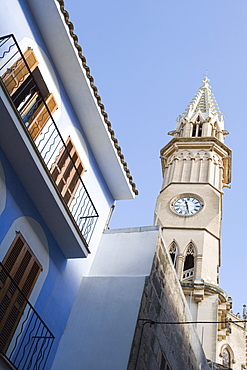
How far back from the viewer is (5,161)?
7.93m

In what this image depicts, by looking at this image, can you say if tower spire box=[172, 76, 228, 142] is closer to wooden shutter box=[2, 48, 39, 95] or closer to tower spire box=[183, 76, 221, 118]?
tower spire box=[183, 76, 221, 118]

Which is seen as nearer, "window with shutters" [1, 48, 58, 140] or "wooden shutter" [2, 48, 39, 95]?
"wooden shutter" [2, 48, 39, 95]

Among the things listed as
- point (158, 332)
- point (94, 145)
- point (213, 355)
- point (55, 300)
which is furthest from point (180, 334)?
point (213, 355)

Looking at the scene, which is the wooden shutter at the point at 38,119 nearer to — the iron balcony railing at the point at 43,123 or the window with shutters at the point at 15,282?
the iron balcony railing at the point at 43,123

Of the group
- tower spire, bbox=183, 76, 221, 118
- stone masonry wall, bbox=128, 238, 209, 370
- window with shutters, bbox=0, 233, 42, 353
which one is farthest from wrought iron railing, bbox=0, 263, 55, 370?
tower spire, bbox=183, 76, 221, 118

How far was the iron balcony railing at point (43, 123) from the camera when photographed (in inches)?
325

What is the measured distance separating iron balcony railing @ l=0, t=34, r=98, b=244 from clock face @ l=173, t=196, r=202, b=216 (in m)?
20.9

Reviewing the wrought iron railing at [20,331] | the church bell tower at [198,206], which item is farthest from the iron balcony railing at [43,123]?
the church bell tower at [198,206]

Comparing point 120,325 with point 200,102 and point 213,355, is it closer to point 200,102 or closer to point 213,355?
point 213,355

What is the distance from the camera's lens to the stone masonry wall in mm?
9016

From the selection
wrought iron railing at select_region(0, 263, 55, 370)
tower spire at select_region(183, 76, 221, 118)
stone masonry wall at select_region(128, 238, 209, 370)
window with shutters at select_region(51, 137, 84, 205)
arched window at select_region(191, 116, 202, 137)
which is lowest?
wrought iron railing at select_region(0, 263, 55, 370)

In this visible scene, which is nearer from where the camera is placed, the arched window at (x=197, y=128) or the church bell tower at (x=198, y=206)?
the church bell tower at (x=198, y=206)

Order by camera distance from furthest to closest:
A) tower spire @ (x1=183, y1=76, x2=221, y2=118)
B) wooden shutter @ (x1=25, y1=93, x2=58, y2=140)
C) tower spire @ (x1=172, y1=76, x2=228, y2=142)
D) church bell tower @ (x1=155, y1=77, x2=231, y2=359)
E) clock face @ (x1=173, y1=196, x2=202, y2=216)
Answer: tower spire @ (x1=183, y1=76, x2=221, y2=118) < tower spire @ (x1=172, y1=76, x2=228, y2=142) < clock face @ (x1=173, y1=196, x2=202, y2=216) < church bell tower @ (x1=155, y1=77, x2=231, y2=359) < wooden shutter @ (x1=25, y1=93, x2=58, y2=140)

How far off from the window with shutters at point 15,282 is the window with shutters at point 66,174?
65.1 inches
